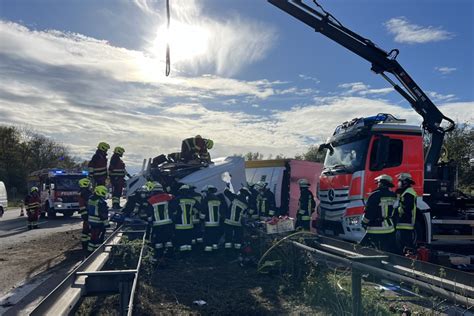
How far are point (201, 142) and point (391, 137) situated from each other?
5.76m

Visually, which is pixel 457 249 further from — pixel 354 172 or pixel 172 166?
pixel 172 166

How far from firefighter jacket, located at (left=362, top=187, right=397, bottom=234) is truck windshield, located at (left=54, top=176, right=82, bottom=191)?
17797mm

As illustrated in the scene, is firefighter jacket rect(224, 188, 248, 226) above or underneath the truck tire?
above

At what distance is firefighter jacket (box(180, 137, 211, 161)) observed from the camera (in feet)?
39.1

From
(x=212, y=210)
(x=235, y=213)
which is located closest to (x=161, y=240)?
(x=212, y=210)

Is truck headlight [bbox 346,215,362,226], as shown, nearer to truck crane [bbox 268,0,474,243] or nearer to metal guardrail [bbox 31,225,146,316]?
truck crane [bbox 268,0,474,243]

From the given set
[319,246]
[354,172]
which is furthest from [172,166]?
[319,246]

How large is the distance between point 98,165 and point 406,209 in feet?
27.5

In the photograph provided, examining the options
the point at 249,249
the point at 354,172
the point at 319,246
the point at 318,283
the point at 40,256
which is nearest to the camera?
the point at 318,283

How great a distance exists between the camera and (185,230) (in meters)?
8.18

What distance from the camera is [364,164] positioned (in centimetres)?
778

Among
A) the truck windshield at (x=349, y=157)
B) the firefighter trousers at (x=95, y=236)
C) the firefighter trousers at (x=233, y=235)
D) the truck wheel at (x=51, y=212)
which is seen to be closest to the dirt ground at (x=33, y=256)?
the firefighter trousers at (x=95, y=236)

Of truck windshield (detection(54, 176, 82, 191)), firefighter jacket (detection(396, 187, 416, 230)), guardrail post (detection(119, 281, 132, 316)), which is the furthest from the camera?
truck windshield (detection(54, 176, 82, 191))

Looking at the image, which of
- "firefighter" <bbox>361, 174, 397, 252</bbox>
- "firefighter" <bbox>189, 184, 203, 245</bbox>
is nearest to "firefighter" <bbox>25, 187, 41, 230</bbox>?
"firefighter" <bbox>189, 184, 203, 245</bbox>
